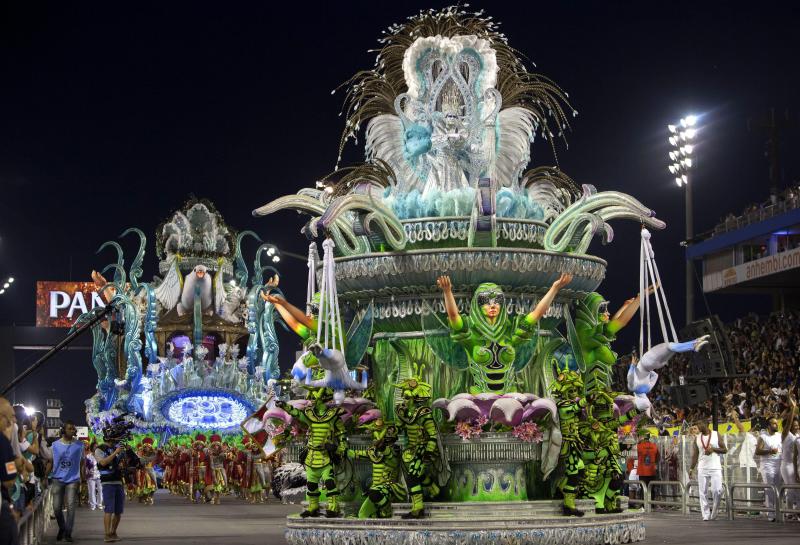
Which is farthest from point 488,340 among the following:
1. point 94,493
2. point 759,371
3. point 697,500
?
point 759,371

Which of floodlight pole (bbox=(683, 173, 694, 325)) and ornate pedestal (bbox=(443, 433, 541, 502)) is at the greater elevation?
floodlight pole (bbox=(683, 173, 694, 325))

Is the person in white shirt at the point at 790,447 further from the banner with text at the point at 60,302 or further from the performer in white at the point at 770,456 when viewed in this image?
the banner with text at the point at 60,302

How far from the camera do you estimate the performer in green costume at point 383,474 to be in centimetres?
1642

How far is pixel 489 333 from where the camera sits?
661 inches

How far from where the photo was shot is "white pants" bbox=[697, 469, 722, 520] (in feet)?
74.0

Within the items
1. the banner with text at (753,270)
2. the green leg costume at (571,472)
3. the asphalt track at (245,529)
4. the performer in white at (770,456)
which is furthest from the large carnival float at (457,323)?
the banner with text at (753,270)

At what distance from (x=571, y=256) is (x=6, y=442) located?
8925mm

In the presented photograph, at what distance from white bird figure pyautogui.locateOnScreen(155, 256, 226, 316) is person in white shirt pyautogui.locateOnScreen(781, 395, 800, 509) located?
30.9m

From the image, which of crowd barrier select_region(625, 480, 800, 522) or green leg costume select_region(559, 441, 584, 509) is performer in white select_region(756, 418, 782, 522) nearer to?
crowd barrier select_region(625, 480, 800, 522)

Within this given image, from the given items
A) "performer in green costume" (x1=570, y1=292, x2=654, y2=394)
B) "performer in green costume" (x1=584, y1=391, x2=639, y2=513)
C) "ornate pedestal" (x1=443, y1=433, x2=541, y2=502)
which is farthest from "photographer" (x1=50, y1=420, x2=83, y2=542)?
"performer in green costume" (x1=584, y1=391, x2=639, y2=513)

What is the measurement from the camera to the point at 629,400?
18.3m

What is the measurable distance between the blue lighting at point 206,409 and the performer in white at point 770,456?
27.0 metres

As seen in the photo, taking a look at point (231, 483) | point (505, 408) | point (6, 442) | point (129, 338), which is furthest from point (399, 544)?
point (129, 338)

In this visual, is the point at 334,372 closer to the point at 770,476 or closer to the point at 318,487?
the point at 318,487
